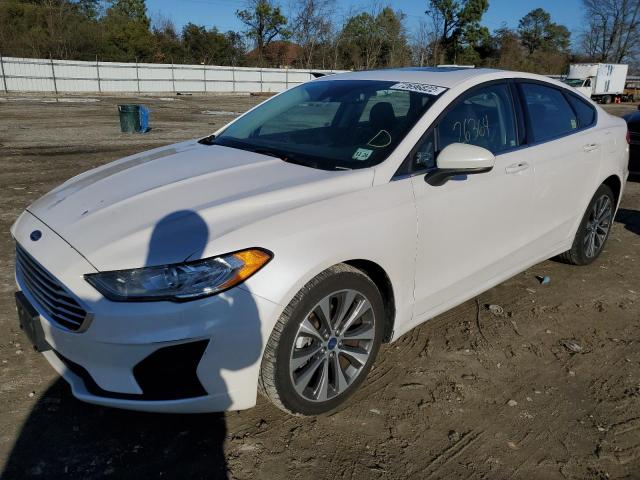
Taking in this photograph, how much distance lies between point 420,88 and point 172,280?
1976mm

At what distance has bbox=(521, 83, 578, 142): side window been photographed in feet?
12.4

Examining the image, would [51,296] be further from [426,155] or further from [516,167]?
[516,167]

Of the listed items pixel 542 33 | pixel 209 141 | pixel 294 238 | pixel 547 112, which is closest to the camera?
pixel 294 238

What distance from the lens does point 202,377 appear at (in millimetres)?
2211

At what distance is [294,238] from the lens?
7.59 ft

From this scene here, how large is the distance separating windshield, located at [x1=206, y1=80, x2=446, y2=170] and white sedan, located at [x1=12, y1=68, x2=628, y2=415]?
0.02 metres

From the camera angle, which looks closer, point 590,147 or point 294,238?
point 294,238

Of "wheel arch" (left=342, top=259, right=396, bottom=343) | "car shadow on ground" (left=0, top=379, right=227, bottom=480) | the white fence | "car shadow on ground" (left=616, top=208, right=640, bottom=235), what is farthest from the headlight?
the white fence

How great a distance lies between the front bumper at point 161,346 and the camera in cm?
211

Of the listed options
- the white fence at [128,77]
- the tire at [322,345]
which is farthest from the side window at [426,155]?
the white fence at [128,77]

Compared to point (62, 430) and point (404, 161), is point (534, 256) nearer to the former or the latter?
point (404, 161)

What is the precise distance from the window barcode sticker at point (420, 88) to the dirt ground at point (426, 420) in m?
1.55

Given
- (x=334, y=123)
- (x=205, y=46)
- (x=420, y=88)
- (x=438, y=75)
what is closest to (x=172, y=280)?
(x=334, y=123)

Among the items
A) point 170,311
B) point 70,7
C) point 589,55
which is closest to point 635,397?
point 170,311
